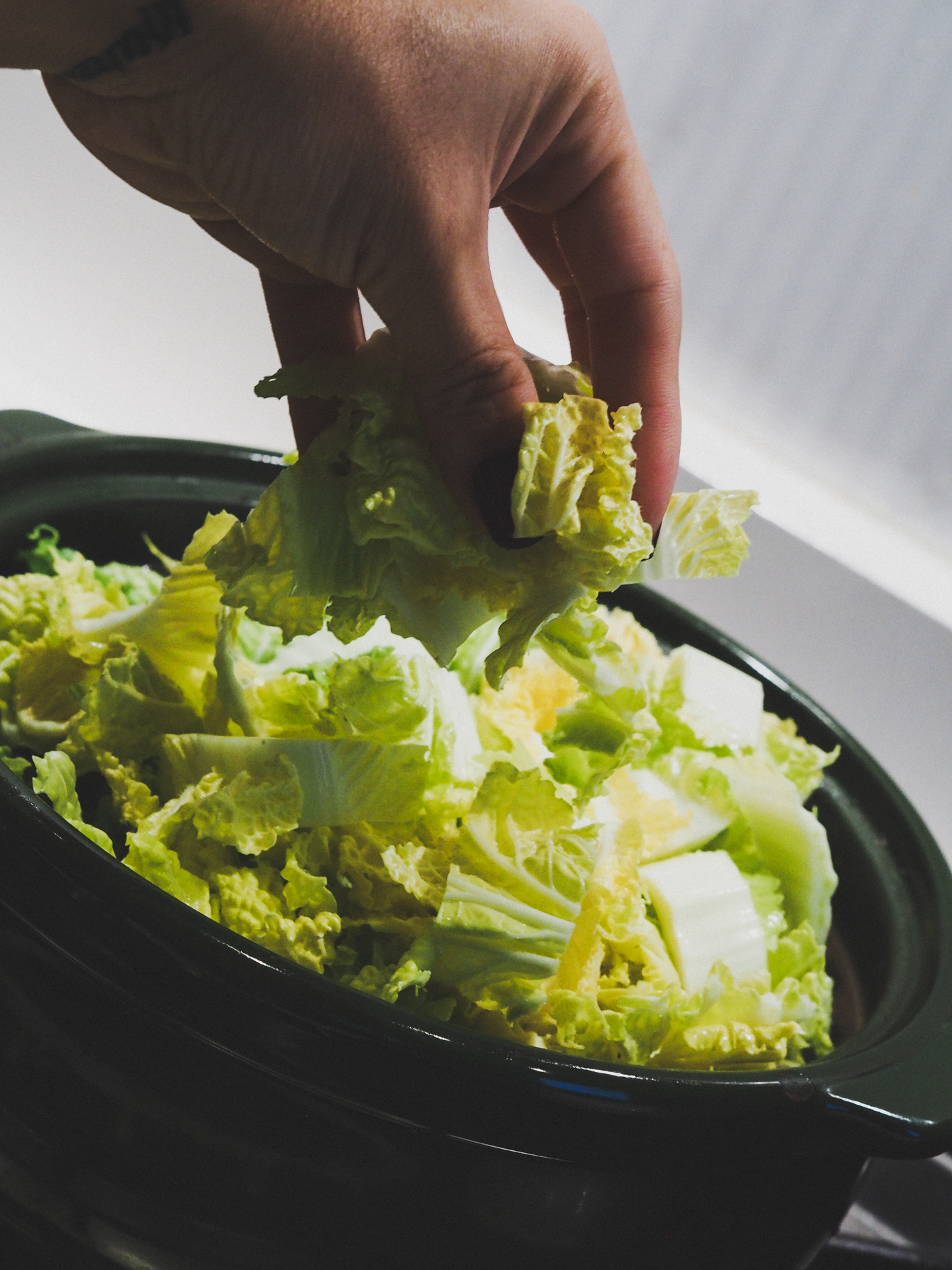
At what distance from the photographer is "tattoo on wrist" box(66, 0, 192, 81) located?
0.48 metres

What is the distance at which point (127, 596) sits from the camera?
0.90 m

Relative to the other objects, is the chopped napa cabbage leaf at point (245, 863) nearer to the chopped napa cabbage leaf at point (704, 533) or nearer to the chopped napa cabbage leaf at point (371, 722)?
the chopped napa cabbage leaf at point (371, 722)

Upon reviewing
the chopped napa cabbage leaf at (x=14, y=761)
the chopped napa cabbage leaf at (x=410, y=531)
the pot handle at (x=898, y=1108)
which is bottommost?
the chopped napa cabbage leaf at (x=14, y=761)

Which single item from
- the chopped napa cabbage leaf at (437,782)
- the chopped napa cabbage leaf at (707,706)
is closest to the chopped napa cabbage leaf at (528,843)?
the chopped napa cabbage leaf at (437,782)

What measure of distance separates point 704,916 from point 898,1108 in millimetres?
191

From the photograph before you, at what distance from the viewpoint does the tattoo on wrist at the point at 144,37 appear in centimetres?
48

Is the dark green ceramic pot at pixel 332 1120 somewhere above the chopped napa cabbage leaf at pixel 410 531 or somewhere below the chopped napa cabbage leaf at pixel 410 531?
below

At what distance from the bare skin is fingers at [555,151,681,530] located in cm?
6

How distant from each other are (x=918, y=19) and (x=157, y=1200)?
4.56 ft

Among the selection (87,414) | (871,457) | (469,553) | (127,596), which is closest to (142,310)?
(87,414)

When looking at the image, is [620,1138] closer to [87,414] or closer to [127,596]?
[127,596]

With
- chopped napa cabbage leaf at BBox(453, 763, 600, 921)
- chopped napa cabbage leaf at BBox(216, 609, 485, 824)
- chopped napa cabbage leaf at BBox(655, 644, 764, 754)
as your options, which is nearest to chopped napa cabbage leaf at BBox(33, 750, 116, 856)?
chopped napa cabbage leaf at BBox(216, 609, 485, 824)

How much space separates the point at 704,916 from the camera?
721mm

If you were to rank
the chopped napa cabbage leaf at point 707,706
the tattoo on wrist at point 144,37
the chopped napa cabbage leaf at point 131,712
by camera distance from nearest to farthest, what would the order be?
1. the tattoo on wrist at point 144,37
2. the chopped napa cabbage leaf at point 131,712
3. the chopped napa cabbage leaf at point 707,706
